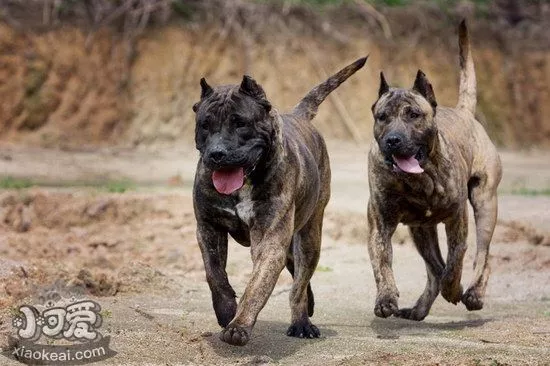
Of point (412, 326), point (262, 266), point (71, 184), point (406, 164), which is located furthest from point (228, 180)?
point (71, 184)

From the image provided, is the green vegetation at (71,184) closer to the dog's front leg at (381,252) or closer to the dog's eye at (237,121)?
the dog's front leg at (381,252)

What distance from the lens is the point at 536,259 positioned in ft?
39.7

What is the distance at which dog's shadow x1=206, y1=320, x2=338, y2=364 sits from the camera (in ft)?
23.2

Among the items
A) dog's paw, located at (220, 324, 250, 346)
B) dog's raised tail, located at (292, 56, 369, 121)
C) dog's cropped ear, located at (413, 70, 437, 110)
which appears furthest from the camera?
dog's raised tail, located at (292, 56, 369, 121)

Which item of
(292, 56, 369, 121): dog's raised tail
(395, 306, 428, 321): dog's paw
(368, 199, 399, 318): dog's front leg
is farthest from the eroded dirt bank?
(368, 199, 399, 318): dog's front leg

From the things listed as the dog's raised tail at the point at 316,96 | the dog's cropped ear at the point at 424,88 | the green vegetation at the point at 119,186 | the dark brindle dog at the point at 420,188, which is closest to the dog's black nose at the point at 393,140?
the dark brindle dog at the point at 420,188

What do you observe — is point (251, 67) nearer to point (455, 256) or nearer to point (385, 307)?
point (455, 256)

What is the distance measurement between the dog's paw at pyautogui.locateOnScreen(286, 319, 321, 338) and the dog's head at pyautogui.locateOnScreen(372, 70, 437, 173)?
1290 mm

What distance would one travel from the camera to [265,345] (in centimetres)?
745

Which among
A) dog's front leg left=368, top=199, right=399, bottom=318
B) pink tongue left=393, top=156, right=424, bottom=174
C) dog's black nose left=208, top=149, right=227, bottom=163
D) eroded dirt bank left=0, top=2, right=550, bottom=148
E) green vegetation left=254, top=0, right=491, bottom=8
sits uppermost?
green vegetation left=254, top=0, right=491, bottom=8

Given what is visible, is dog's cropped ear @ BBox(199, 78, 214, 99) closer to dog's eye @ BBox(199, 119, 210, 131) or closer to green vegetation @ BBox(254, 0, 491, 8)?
dog's eye @ BBox(199, 119, 210, 131)

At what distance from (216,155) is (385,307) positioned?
1937 mm

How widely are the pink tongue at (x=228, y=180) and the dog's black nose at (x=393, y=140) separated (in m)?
1.52

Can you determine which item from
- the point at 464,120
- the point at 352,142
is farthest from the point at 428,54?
the point at 464,120
